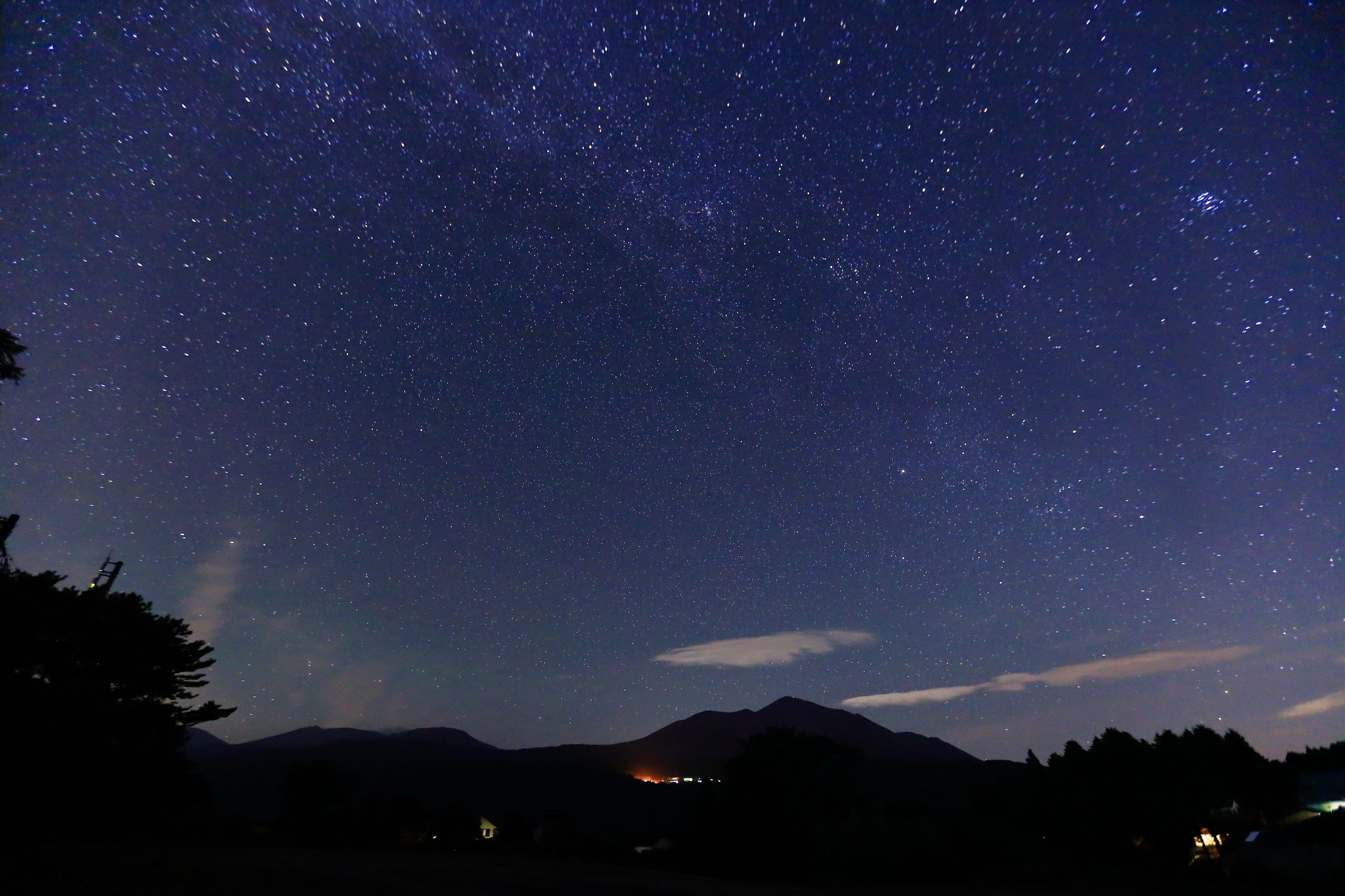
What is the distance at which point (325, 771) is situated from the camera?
155ft

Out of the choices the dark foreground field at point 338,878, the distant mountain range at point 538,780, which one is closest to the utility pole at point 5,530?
the dark foreground field at point 338,878

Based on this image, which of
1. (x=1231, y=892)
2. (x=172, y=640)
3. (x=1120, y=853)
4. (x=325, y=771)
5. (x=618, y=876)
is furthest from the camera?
(x=325, y=771)

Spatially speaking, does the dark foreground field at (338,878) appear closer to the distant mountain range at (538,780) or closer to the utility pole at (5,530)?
the utility pole at (5,530)

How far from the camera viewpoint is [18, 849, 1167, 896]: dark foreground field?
12000 millimetres

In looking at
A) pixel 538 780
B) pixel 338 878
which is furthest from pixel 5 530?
pixel 538 780

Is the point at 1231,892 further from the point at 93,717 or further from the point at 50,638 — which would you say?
the point at 50,638

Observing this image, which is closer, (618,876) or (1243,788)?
(618,876)

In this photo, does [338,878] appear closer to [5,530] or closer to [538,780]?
[5,530]

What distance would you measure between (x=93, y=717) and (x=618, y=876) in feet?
61.9

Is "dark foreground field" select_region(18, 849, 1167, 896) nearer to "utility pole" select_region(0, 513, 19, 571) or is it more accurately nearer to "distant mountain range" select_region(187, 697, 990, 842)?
"utility pole" select_region(0, 513, 19, 571)

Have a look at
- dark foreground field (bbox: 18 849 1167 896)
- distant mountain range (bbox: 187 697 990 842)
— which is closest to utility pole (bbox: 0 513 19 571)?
dark foreground field (bbox: 18 849 1167 896)

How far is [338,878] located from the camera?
46.4 ft

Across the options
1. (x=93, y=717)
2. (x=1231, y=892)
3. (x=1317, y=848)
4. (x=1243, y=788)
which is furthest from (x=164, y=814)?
(x=1243, y=788)

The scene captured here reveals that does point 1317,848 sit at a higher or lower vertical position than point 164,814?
lower
